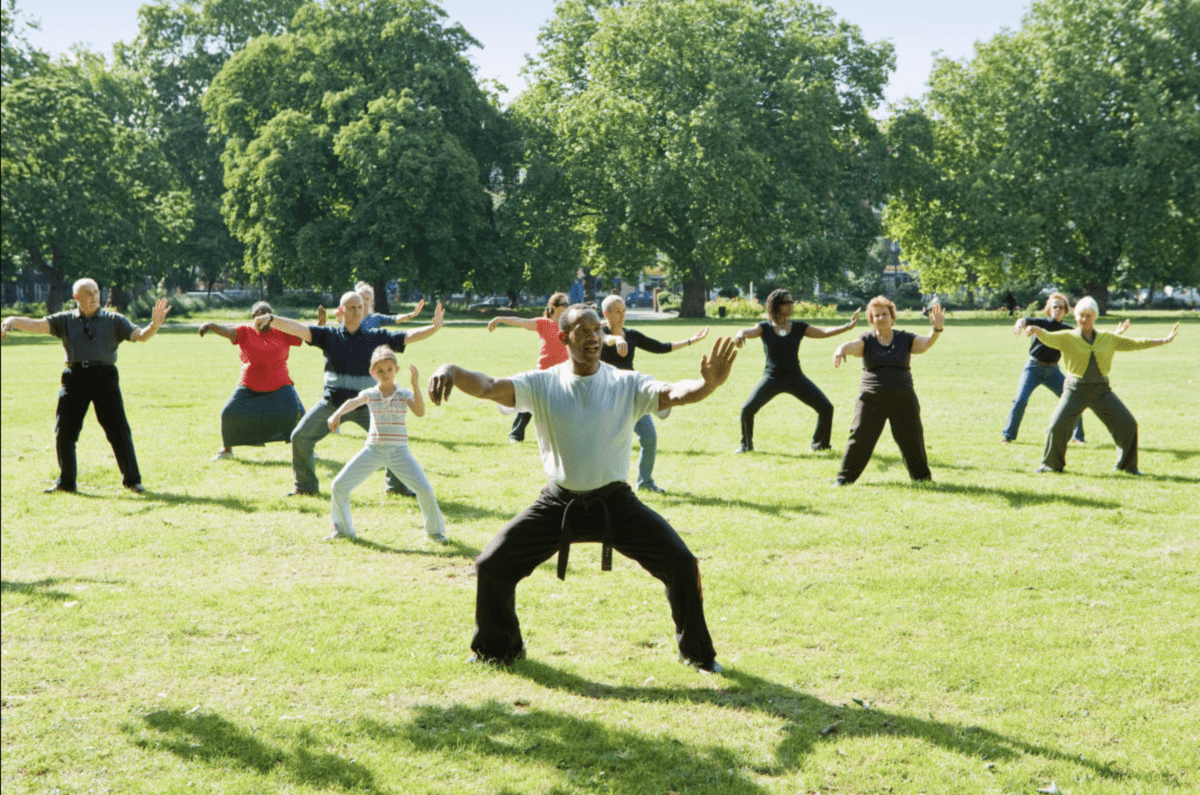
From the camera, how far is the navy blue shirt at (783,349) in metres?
13.2

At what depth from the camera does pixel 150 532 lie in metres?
9.44

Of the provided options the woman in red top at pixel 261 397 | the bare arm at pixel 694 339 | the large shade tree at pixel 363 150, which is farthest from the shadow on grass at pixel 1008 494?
A: the large shade tree at pixel 363 150

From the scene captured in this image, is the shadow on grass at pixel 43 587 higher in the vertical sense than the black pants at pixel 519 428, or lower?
lower

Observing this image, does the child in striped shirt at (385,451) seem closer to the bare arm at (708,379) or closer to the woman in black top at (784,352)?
the bare arm at (708,379)

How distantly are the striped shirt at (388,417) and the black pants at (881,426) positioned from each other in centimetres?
496

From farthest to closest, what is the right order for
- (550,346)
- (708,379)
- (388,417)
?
(550,346), (388,417), (708,379)

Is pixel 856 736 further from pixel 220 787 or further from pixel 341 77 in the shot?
pixel 341 77

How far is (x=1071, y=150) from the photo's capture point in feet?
180

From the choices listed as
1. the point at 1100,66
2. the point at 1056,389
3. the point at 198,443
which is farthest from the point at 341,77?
the point at 1056,389

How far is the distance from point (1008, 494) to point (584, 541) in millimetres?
6737

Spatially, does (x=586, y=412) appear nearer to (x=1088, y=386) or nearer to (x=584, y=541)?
(x=584, y=541)

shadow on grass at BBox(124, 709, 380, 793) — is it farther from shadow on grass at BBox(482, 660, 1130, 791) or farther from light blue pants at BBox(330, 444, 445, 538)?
light blue pants at BBox(330, 444, 445, 538)

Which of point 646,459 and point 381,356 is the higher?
point 381,356

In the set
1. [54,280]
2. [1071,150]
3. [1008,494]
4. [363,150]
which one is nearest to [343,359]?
[1008,494]
